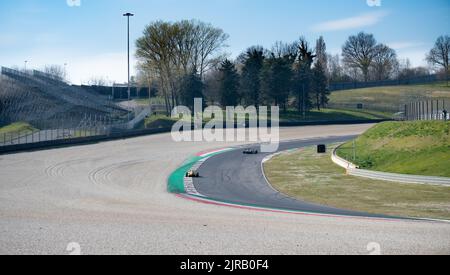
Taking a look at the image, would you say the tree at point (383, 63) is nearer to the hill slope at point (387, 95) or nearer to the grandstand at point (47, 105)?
the hill slope at point (387, 95)

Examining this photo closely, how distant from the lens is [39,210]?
677 inches

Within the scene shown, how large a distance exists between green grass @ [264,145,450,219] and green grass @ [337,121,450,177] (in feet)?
7.77

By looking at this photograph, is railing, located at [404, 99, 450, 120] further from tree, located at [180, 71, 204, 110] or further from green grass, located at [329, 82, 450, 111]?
green grass, located at [329, 82, 450, 111]

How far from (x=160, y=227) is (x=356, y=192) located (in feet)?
39.3

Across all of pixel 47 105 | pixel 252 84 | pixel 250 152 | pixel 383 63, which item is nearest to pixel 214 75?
pixel 252 84

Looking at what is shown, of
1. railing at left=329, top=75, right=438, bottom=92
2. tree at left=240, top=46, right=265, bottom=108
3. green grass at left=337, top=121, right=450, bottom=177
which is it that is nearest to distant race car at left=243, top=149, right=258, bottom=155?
green grass at left=337, top=121, right=450, bottom=177

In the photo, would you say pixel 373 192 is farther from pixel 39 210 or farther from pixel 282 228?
pixel 39 210

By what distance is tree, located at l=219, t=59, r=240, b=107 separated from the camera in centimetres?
8469

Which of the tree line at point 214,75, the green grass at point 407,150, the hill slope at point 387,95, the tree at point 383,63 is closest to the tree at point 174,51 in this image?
the tree line at point 214,75

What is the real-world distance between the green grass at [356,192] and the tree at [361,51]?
11580 centimetres

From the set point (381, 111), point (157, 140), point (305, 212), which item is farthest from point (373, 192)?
point (381, 111)

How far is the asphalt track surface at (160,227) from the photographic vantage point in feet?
36.5

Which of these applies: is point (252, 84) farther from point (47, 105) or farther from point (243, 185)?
point (243, 185)

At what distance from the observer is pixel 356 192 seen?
2302 cm
